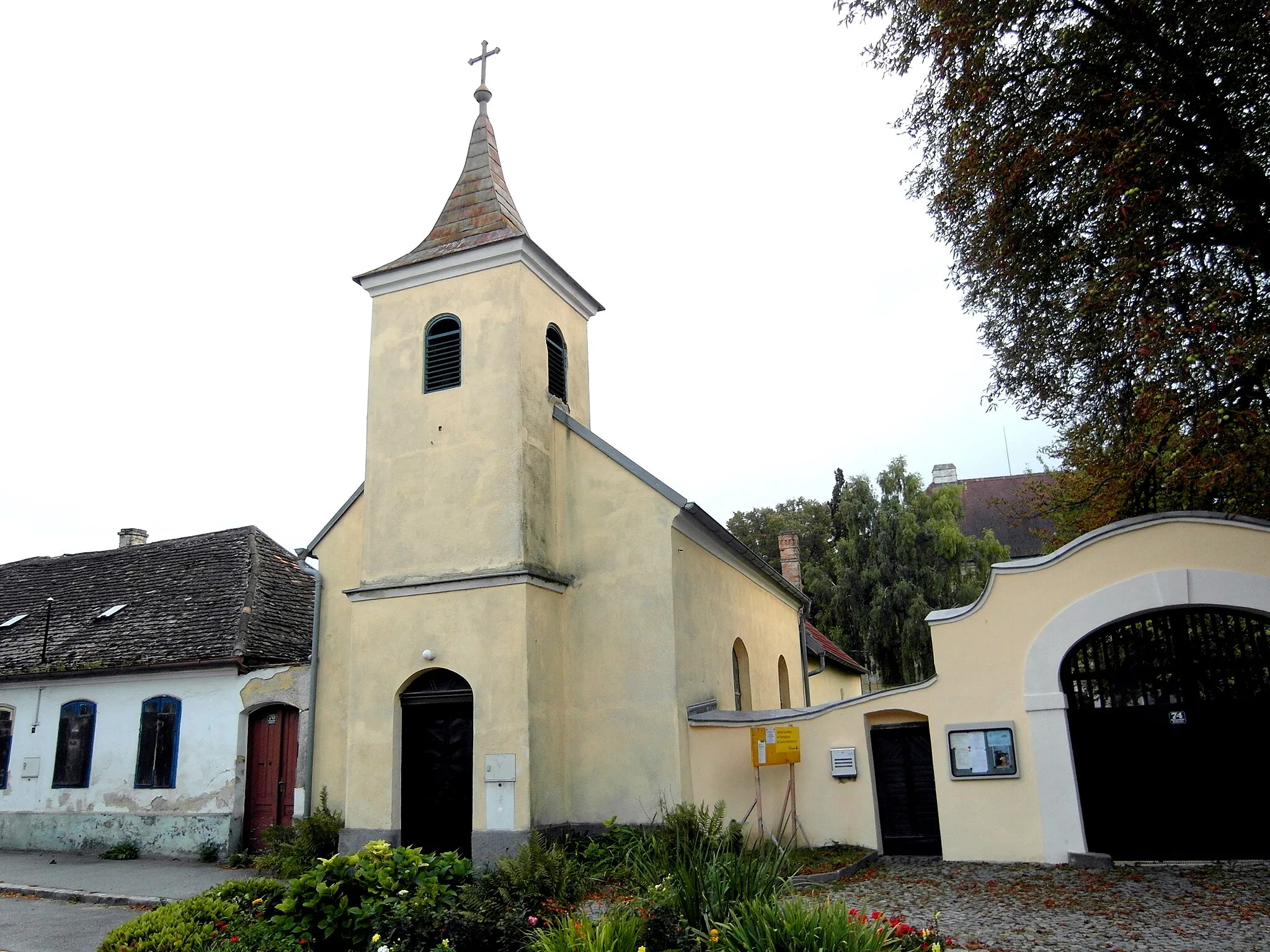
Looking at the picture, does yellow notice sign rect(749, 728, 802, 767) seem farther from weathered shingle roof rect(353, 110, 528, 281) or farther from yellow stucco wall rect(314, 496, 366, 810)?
weathered shingle roof rect(353, 110, 528, 281)

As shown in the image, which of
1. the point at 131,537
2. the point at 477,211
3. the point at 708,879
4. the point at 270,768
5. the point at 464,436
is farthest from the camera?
the point at 131,537

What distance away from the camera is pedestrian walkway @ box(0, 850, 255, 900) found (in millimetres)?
13492

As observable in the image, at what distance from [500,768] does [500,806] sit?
1.73 feet

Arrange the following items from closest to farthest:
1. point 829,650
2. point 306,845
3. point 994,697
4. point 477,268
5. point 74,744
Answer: point 994,697
point 306,845
point 477,268
point 74,744
point 829,650

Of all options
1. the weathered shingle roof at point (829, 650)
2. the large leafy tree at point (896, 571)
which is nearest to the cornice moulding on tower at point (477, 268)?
the weathered shingle roof at point (829, 650)

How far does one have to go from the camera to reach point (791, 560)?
36.8 m

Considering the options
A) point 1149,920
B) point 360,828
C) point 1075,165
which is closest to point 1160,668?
point 1149,920

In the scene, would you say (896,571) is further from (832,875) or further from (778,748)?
(832,875)

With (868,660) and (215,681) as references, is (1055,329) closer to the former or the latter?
(215,681)

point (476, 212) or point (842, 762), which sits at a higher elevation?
point (476, 212)

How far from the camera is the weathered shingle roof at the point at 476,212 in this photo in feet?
52.0

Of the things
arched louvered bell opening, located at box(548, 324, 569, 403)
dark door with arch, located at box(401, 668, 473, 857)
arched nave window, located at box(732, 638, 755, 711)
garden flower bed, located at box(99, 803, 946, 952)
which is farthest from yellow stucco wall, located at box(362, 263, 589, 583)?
arched nave window, located at box(732, 638, 755, 711)

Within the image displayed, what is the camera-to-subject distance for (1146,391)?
9.75 meters

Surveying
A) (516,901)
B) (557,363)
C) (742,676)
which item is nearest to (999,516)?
(742,676)
